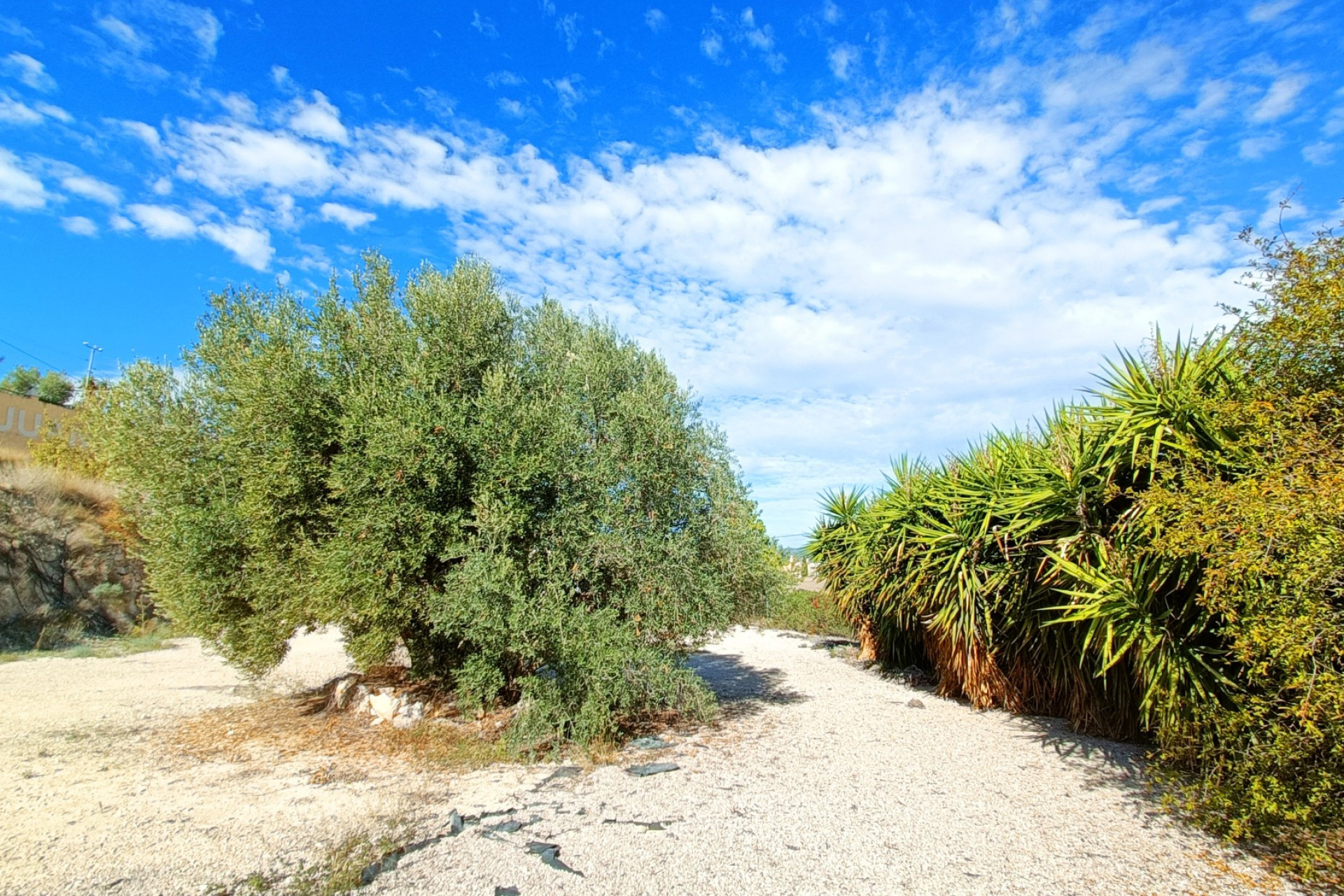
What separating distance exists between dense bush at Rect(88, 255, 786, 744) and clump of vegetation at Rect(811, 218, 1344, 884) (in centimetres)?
362

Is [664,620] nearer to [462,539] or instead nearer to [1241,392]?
[462,539]

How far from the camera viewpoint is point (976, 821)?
5.71 meters

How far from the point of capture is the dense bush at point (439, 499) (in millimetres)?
7094

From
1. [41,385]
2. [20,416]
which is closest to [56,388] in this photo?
[41,385]

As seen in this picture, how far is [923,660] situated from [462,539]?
9.64m

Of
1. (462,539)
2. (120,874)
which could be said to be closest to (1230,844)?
(462,539)

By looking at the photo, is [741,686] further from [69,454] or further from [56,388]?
Answer: [56,388]

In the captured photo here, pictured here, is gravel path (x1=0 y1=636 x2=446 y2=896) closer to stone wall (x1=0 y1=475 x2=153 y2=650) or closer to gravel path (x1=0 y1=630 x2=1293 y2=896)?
gravel path (x1=0 y1=630 x2=1293 y2=896)

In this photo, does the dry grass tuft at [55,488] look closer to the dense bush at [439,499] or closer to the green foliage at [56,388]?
the dense bush at [439,499]

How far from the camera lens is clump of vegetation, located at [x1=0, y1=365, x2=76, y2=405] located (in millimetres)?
43094

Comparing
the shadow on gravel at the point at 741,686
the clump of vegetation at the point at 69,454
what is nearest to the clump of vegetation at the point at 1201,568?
the shadow on gravel at the point at 741,686

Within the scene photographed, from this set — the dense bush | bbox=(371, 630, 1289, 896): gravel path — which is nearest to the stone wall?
the dense bush

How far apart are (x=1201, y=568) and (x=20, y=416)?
43.7 m

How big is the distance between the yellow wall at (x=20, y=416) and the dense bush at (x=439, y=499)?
29.7 m
